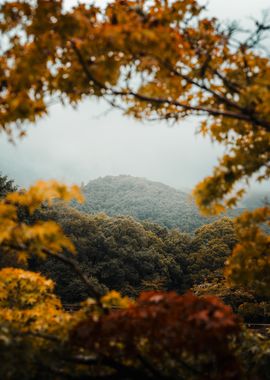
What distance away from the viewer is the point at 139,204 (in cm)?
10500

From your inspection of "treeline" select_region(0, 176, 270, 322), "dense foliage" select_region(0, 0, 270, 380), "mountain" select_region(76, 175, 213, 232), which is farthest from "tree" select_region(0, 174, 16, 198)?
"mountain" select_region(76, 175, 213, 232)

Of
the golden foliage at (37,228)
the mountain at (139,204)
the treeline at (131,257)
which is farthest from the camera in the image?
the mountain at (139,204)

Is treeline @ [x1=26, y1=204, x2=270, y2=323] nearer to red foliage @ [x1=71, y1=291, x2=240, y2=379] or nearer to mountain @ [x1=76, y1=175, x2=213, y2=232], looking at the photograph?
red foliage @ [x1=71, y1=291, x2=240, y2=379]

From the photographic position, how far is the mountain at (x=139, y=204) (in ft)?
263

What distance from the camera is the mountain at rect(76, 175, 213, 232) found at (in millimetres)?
80312

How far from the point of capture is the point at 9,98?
10.3 feet

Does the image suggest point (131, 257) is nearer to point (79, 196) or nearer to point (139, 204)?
point (79, 196)

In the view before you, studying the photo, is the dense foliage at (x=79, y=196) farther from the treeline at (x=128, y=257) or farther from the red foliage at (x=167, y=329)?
the treeline at (x=128, y=257)

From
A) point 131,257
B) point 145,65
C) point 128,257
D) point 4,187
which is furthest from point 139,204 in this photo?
point 145,65

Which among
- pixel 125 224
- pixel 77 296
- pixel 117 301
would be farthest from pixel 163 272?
pixel 117 301

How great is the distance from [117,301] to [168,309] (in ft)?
2.02

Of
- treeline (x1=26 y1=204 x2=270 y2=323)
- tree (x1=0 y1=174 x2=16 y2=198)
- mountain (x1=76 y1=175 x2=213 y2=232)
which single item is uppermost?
mountain (x1=76 y1=175 x2=213 y2=232)

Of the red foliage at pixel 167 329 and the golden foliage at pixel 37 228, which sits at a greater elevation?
the golden foliage at pixel 37 228

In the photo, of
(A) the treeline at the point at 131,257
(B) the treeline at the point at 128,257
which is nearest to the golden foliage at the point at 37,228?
(B) the treeline at the point at 128,257
